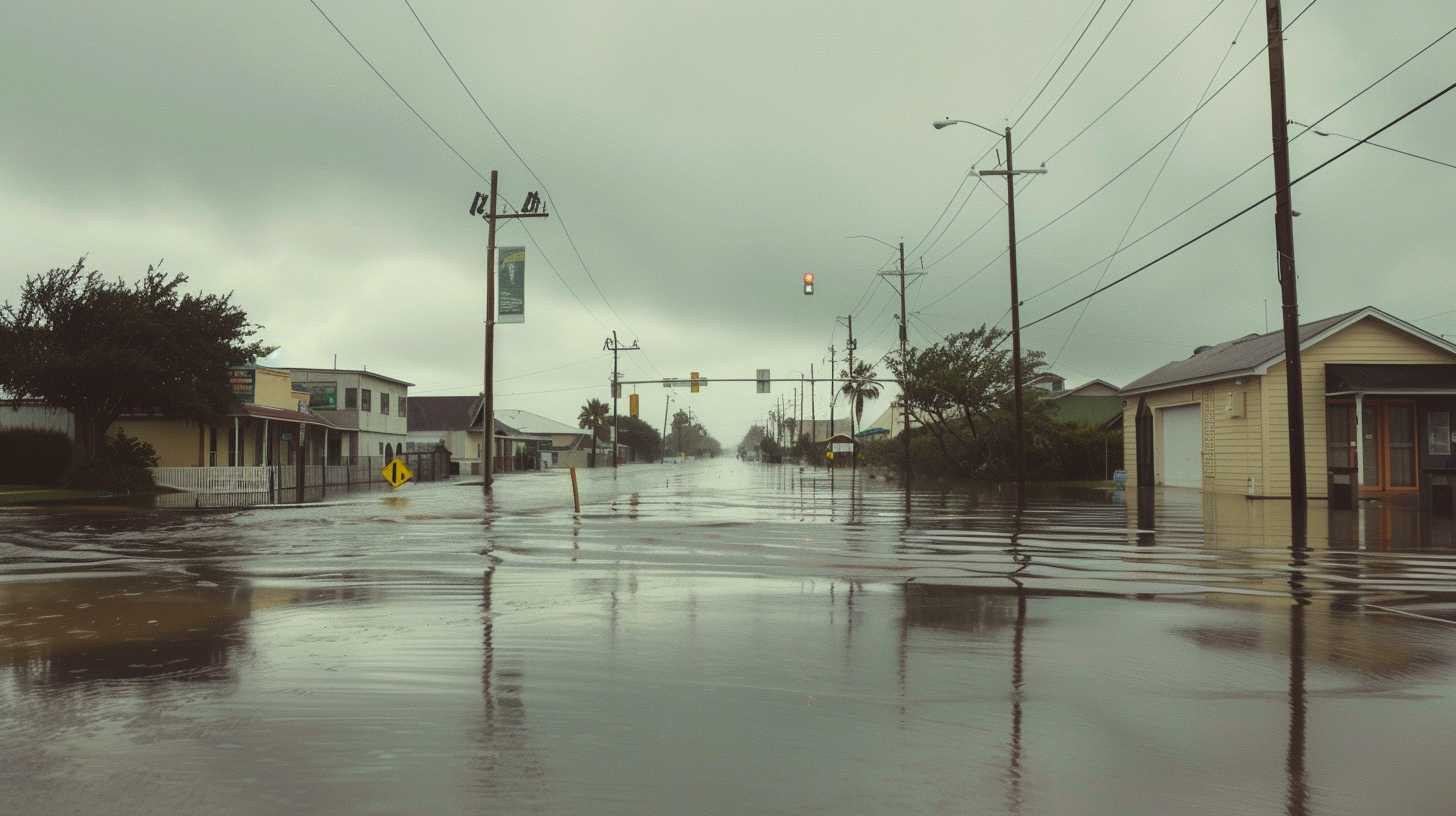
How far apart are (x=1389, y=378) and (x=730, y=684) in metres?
27.9

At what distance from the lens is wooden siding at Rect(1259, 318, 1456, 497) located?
28.3m

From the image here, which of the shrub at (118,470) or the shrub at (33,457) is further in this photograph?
the shrub at (33,457)

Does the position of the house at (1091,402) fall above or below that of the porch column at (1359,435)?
above

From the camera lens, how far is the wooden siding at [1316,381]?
92.9ft

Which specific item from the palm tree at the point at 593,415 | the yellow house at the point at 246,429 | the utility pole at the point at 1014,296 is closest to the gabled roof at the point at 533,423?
the palm tree at the point at 593,415

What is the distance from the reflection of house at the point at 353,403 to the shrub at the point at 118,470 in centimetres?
1821

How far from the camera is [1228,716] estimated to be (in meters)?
5.53

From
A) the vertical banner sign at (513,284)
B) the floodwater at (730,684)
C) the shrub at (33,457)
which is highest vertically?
the vertical banner sign at (513,284)

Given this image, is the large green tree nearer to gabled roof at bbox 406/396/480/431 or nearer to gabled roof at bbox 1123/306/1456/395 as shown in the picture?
gabled roof at bbox 406/396/480/431

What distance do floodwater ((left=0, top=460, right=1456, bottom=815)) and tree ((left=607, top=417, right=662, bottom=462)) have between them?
14227cm

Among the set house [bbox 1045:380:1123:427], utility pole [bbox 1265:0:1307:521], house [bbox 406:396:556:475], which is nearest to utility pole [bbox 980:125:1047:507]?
utility pole [bbox 1265:0:1307:521]

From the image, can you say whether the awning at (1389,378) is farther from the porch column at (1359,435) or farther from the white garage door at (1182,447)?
the white garage door at (1182,447)

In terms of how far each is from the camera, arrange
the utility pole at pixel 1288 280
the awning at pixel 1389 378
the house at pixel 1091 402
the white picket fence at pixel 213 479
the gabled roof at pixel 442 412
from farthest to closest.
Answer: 1. the gabled roof at pixel 442 412
2. the house at pixel 1091 402
3. the white picket fence at pixel 213 479
4. the awning at pixel 1389 378
5. the utility pole at pixel 1288 280

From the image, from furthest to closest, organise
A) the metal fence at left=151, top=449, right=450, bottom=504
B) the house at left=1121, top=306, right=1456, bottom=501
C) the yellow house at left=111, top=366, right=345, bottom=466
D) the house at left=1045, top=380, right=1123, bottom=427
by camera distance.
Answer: the house at left=1045, top=380, right=1123, bottom=427, the yellow house at left=111, top=366, right=345, bottom=466, the metal fence at left=151, top=449, right=450, bottom=504, the house at left=1121, top=306, right=1456, bottom=501
